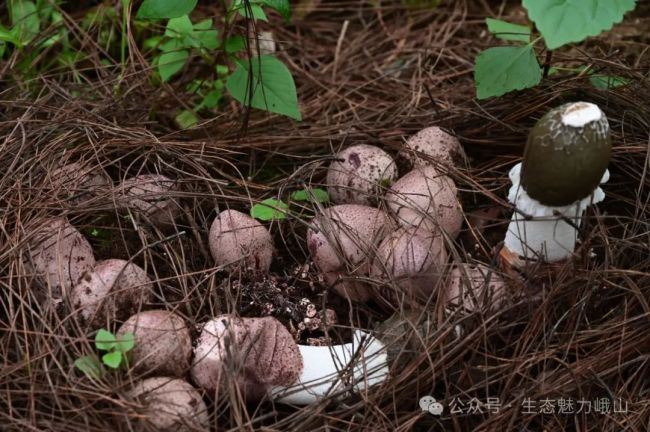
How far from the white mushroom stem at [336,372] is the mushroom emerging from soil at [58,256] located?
3.17 feet

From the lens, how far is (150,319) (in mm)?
2891

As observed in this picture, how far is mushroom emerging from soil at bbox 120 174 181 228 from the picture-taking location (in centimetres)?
348

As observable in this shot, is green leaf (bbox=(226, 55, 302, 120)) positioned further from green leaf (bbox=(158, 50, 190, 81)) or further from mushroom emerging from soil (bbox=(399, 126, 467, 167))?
mushroom emerging from soil (bbox=(399, 126, 467, 167))

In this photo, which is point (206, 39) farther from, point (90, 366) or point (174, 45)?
point (90, 366)

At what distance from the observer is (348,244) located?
3.33 m

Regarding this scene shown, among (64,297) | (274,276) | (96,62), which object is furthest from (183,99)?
(64,297)

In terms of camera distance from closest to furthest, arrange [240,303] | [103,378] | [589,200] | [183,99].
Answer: [103,378] → [589,200] → [240,303] → [183,99]

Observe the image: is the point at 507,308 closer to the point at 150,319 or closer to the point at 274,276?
the point at 274,276

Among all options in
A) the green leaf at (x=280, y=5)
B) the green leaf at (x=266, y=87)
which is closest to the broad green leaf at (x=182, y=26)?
the green leaf at (x=266, y=87)

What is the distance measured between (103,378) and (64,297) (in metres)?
0.43

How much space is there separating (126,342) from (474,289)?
142 cm

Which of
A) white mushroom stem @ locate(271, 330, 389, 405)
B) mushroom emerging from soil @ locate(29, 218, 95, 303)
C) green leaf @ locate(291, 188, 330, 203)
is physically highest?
green leaf @ locate(291, 188, 330, 203)

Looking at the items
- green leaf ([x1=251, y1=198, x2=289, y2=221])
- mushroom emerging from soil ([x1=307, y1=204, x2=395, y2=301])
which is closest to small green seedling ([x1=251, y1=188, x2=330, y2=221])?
green leaf ([x1=251, y1=198, x2=289, y2=221])

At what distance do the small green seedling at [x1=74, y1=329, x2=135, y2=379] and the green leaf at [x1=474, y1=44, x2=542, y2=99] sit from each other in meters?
1.95
